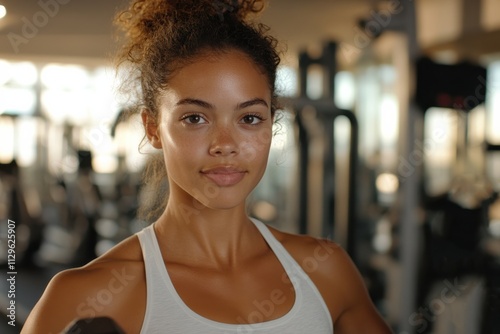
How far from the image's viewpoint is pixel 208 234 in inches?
39.8

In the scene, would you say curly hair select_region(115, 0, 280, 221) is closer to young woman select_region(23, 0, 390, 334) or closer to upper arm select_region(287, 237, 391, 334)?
young woman select_region(23, 0, 390, 334)

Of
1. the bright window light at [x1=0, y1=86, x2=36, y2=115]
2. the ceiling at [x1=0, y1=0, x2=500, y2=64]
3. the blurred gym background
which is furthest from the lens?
the bright window light at [x1=0, y1=86, x2=36, y2=115]

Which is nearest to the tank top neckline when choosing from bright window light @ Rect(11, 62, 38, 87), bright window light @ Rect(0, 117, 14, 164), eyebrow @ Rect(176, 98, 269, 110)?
eyebrow @ Rect(176, 98, 269, 110)

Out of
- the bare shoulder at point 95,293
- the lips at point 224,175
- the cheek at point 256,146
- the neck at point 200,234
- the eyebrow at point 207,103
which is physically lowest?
the bare shoulder at point 95,293

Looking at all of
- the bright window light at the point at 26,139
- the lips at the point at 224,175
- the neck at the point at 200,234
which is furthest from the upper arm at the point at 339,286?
the bright window light at the point at 26,139

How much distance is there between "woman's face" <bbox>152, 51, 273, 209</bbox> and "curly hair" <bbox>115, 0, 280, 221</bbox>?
0.09ft

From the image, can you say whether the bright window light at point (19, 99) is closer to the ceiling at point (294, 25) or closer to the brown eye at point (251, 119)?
the ceiling at point (294, 25)

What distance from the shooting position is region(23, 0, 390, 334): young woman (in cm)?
88

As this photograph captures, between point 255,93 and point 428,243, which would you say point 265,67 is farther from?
point 428,243

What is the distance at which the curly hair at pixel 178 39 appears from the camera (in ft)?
3.10

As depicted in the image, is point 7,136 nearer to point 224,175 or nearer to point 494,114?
point 494,114

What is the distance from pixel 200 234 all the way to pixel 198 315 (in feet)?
0.55

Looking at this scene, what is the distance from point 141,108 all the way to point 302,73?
272cm

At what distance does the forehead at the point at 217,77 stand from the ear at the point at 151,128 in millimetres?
86
